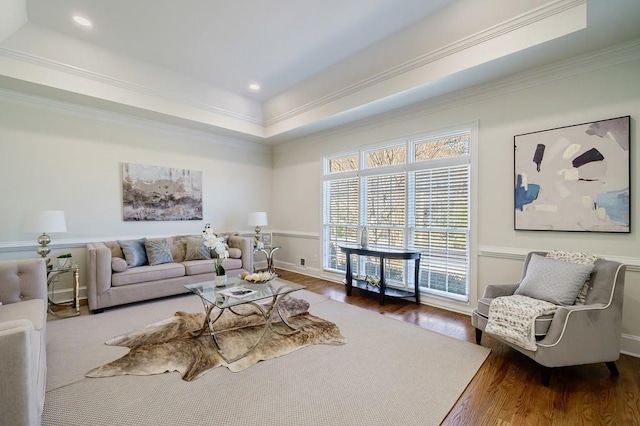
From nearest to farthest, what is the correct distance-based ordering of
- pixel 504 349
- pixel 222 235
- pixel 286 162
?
pixel 504 349
pixel 222 235
pixel 286 162

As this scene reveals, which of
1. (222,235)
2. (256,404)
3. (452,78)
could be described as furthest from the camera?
(222,235)

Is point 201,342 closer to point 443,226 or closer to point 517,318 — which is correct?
point 517,318

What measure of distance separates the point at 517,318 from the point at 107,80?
5.50 m

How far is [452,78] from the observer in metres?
3.26

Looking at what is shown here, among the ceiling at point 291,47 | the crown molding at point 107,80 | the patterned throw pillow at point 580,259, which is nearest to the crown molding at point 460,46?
the ceiling at point 291,47

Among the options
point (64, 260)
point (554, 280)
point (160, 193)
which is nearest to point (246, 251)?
point (160, 193)

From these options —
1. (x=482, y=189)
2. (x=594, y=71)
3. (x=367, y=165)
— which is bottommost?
(x=482, y=189)

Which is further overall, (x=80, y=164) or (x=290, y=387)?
(x=80, y=164)

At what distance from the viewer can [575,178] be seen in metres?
2.82

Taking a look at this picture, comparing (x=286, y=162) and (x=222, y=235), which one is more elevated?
(x=286, y=162)

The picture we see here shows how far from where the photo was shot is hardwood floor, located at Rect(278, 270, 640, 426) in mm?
1782

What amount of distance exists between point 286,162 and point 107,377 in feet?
15.8

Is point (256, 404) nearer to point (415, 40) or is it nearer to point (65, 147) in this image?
point (415, 40)

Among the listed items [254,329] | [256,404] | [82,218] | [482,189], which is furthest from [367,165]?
[82,218]
